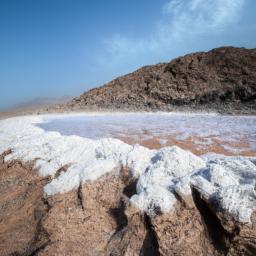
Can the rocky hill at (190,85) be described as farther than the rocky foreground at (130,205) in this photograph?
Yes

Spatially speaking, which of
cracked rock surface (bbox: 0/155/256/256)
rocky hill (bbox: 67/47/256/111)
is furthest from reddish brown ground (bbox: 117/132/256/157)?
rocky hill (bbox: 67/47/256/111)

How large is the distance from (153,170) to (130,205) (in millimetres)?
558

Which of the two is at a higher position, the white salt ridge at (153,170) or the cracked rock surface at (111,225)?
the white salt ridge at (153,170)

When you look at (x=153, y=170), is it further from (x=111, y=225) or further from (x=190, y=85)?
(x=190, y=85)

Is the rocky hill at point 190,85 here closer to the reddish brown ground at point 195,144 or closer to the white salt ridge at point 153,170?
the reddish brown ground at point 195,144

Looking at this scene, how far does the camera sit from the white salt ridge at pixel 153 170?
2.37 metres

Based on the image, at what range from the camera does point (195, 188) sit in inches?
101

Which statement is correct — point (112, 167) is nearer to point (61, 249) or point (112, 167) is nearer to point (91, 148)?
point (91, 148)

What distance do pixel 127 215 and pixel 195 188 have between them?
711 mm

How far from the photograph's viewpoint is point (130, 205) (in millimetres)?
2586

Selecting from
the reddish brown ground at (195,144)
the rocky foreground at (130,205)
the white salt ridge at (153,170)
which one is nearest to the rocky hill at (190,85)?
the reddish brown ground at (195,144)

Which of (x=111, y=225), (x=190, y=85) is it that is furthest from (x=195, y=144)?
(x=190, y=85)

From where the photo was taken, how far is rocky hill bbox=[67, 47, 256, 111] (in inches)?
659

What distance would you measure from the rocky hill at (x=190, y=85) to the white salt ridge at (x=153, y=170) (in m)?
13.0
